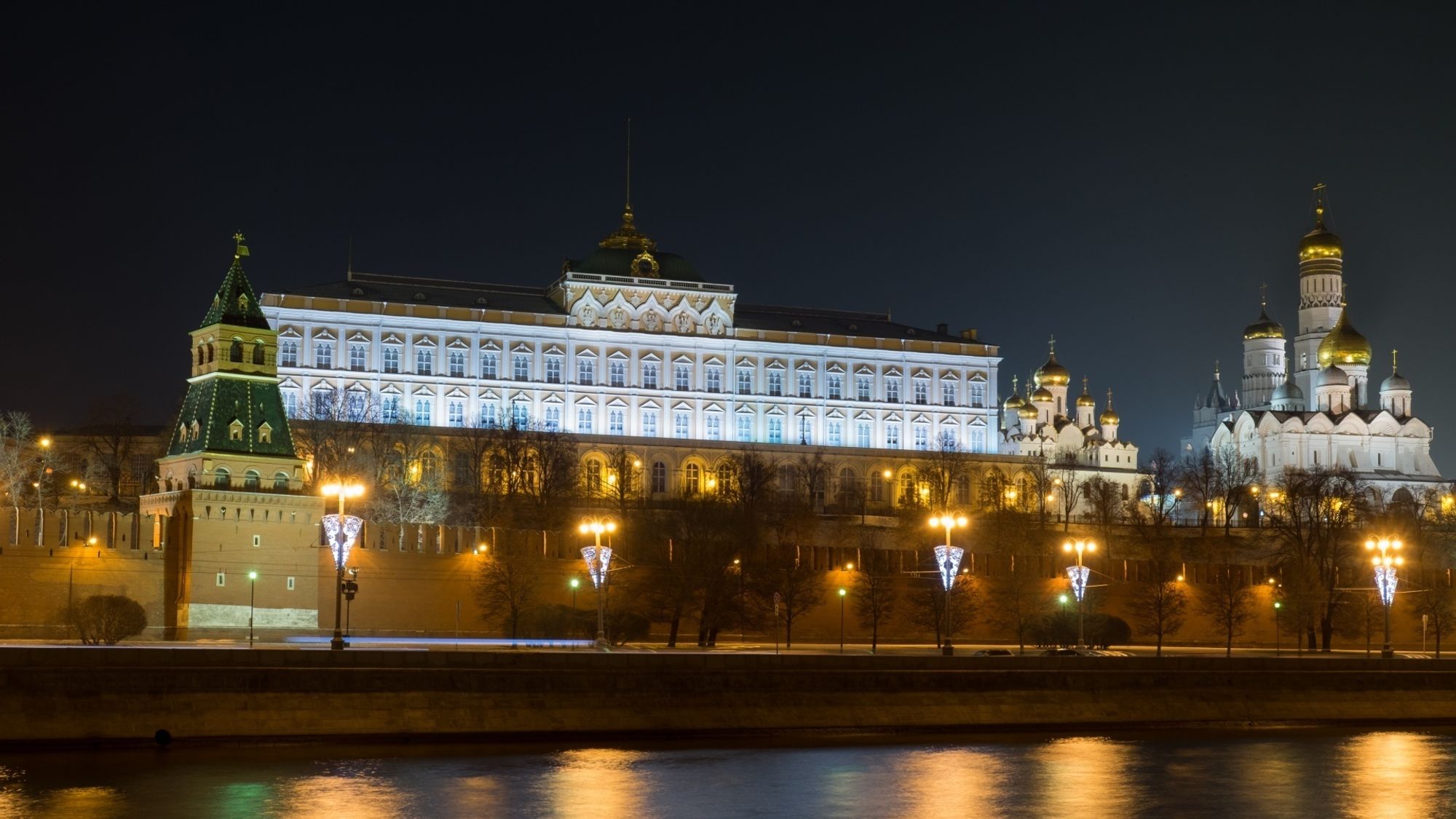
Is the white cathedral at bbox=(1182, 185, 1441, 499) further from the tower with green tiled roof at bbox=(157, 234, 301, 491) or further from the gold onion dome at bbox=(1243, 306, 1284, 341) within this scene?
the tower with green tiled roof at bbox=(157, 234, 301, 491)

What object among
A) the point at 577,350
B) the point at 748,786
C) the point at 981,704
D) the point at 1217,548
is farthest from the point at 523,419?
the point at 748,786

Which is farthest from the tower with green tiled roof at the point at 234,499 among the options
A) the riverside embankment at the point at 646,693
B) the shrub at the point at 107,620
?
the riverside embankment at the point at 646,693

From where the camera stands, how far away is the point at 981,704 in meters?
48.3

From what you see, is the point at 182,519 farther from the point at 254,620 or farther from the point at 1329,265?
the point at 1329,265

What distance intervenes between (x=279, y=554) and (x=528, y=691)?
20654 millimetres

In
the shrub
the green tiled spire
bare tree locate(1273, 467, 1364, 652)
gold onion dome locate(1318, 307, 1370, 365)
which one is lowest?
the shrub

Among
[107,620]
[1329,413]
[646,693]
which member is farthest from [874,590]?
[1329,413]

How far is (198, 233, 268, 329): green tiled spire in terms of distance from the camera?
62.6 metres

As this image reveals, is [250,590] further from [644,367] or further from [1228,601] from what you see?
[644,367]

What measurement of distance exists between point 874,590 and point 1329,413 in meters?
72.8

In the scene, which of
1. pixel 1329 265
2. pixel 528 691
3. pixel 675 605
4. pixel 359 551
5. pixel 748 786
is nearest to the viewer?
pixel 748 786

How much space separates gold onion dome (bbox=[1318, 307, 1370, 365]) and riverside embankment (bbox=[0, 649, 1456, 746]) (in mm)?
85666

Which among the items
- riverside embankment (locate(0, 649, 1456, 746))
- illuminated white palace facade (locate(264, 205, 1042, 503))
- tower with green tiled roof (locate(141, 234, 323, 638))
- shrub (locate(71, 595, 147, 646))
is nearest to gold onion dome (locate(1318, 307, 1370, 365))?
illuminated white palace facade (locate(264, 205, 1042, 503))

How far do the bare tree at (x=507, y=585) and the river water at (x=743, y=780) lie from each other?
23827 mm
